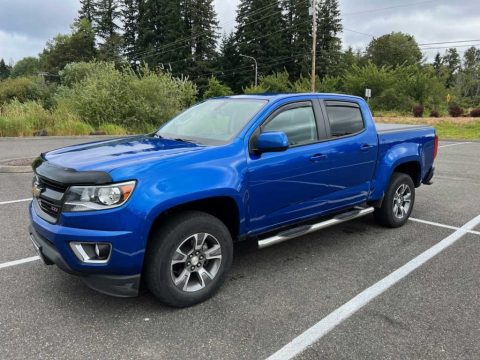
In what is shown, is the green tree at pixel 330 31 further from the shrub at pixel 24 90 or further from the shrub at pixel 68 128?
the shrub at pixel 68 128

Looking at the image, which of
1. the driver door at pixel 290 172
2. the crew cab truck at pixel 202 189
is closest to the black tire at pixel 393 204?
the crew cab truck at pixel 202 189

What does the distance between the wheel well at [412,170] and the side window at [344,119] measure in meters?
1.15

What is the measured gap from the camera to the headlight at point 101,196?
307 centimetres

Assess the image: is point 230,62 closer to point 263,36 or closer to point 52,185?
point 263,36

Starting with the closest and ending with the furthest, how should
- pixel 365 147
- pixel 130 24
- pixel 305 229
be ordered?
pixel 305 229
pixel 365 147
pixel 130 24

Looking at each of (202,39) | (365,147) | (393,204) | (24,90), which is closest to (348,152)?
(365,147)

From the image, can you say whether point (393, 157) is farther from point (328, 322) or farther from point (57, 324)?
point (57, 324)

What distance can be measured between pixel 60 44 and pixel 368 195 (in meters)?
79.9

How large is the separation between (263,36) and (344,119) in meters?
65.7

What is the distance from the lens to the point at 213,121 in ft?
14.5

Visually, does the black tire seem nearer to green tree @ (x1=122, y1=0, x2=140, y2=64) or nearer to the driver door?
the driver door

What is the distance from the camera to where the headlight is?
3.07m

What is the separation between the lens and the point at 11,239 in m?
5.05

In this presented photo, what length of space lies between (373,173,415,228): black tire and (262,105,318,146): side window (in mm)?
1664
